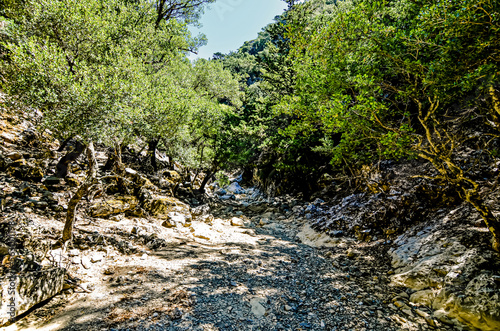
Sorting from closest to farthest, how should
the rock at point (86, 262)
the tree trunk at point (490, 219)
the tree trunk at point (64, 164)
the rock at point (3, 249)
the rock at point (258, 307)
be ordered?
the rock at point (3, 249)
the rock at point (258, 307)
the tree trunk at point (490, 219)
the rock at point (86, 262)
the tree trunk at point (64, 164)

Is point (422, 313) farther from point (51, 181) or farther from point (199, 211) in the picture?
point (51, 181)

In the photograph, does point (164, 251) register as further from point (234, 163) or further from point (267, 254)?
point (234, 163)

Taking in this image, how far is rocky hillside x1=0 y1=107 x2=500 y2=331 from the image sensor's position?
452 centimetres

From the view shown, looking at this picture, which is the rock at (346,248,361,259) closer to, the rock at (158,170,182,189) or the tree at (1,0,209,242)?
the tree at (1,0,209,242)

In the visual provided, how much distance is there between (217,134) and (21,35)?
39.6 feet

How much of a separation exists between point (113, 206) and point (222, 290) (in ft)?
24.5

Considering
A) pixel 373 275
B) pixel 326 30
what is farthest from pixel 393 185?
pixel 326 30

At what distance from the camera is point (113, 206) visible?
9.92m

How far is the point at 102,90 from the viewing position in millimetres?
7008

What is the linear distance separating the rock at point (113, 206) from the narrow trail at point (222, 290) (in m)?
0.78

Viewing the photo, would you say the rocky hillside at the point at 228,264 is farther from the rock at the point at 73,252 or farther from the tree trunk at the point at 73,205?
the tree trunk at the point at 73,205

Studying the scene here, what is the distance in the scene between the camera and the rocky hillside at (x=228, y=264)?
4520 mm

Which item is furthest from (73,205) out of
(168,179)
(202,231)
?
(168,179)

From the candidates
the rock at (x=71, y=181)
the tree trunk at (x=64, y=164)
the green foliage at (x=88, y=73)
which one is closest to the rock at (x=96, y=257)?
the green foliage at (x=88, y=73)
